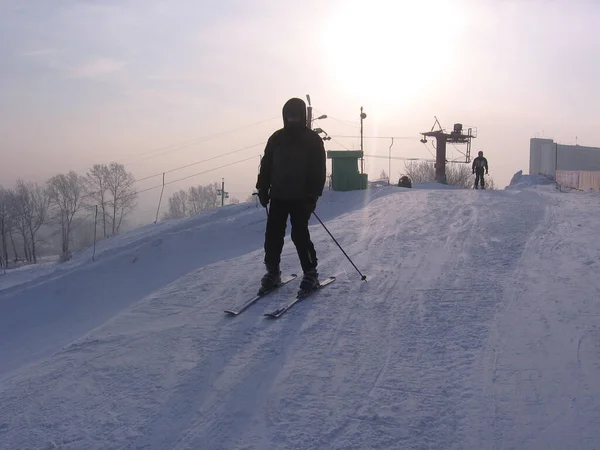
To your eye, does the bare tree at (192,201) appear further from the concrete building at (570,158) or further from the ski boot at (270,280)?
the ski boot at (270,280)

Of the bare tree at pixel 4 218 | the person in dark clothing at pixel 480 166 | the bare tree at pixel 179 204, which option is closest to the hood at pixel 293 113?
the person in dark clothing at pixel 480 166

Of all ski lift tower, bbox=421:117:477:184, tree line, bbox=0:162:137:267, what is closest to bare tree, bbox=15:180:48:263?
tree line, bbox=0:162:137:267

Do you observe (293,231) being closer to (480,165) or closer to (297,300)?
(297,300)

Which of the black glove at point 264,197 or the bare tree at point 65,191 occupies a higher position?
the black glove at point 264,197

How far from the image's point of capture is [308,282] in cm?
589

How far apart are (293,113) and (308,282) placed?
1.87 m

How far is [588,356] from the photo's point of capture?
4.05 metres

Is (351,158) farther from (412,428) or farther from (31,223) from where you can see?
(31,223)

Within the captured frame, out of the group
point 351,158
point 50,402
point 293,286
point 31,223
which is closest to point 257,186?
point 293,286

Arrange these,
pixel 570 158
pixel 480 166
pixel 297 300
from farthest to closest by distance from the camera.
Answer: pixel 570 158 < pixel 480 166 < pixel 297 300

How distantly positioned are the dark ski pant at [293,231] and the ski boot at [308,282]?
0.27ft

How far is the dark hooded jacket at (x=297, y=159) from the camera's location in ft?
19.7

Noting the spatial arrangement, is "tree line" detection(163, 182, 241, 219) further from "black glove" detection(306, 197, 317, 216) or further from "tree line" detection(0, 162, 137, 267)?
"black glove" detection(306, 197, 317, 216)

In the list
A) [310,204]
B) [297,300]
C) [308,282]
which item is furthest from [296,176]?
[297,300]
